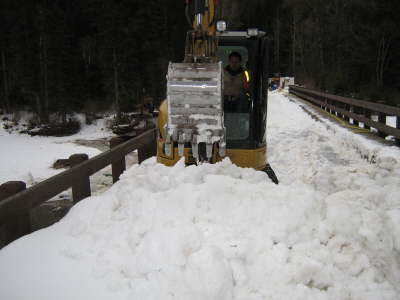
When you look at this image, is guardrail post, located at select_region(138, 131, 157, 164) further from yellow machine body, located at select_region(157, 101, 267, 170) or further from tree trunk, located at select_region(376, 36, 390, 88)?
tree trunk, located at select_region(376, 36, 390, 88)

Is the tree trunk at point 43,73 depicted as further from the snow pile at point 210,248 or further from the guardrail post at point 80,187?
the snow pile at point 210,248

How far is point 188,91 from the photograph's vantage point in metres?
4.88

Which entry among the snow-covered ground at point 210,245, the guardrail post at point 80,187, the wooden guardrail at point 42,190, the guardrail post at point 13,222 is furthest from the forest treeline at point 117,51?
the guardrail post at point 13,222

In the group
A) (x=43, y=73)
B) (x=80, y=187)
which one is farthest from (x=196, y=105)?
(x=43, y=73)

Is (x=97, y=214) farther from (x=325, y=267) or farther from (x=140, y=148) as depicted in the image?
(x=140, y=148)

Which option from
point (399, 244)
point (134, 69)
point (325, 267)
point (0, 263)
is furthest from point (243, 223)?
point (134, 69)

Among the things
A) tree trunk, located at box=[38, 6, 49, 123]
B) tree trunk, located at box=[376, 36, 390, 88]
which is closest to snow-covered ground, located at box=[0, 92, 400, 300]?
tree trunk, located at box=[376, 36, 390, 88]

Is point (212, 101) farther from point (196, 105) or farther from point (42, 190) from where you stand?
point (42, 190)

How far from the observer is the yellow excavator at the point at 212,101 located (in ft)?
16.1

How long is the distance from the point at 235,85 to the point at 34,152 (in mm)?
17631

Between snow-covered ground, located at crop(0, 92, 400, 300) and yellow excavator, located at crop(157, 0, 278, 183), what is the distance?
472 millimetres

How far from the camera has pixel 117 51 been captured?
3183 centimetres

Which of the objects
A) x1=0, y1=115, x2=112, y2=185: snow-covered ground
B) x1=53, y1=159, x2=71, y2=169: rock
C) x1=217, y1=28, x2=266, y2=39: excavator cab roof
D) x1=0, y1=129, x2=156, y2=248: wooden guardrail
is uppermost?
x1=217, y1=28, x2=266, y2=39: excavator cab roof

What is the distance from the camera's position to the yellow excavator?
491 cm
